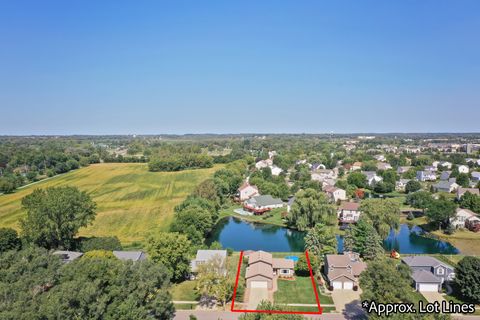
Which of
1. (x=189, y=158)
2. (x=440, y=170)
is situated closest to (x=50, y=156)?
(x=189, y=158)

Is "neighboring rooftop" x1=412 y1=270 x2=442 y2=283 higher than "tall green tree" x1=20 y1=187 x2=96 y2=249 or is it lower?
Answer: lower

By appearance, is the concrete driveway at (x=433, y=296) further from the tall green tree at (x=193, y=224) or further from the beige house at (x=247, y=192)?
the beige house at (x=247, y=192)

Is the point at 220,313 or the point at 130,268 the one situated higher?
the point at 130,268

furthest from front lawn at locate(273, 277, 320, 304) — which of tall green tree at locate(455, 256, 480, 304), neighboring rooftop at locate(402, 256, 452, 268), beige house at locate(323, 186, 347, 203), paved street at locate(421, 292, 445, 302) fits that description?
beige house at locate(323, 186, 347, 203)

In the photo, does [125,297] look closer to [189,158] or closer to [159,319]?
[159,319]

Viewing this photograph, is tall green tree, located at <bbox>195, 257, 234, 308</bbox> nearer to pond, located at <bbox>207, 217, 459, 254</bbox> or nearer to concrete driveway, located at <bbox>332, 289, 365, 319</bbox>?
concrete driveway, located at <bbox>332, 289, 365, 319</bbox>

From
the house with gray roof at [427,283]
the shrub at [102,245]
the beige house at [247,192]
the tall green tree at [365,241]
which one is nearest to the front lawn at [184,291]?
the shrub at [102,245]
